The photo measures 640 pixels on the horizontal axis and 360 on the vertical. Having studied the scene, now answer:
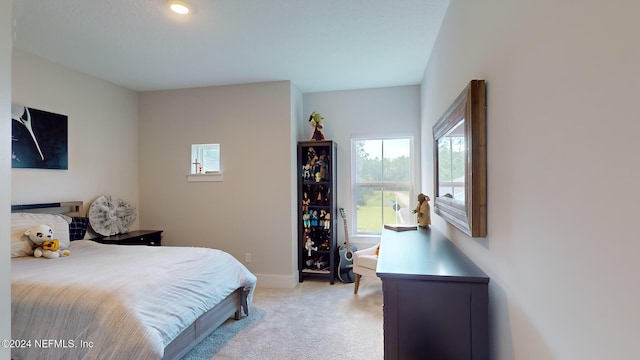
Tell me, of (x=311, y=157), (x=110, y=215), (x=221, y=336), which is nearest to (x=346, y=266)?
(x=311, y=157)

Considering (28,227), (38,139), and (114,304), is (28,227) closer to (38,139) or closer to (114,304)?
(38,139)

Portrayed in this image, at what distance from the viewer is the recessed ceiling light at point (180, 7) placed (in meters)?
1.99

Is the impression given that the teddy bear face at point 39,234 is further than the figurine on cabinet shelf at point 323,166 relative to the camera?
No

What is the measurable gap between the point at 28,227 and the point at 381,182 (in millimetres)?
3649

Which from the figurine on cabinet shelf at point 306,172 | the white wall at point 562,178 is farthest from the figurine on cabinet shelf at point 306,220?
the white wall at point 562,178

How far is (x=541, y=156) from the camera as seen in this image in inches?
34.4

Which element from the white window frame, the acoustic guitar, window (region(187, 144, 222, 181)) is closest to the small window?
window (region(187, 144, 222, 181))

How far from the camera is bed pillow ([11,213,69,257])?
2.38 metres

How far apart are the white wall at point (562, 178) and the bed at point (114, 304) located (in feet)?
5.87

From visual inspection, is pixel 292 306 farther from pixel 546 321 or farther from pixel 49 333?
pixel 546 321

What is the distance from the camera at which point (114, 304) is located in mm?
1623

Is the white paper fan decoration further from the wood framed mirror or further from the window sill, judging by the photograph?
the wood framed mirror

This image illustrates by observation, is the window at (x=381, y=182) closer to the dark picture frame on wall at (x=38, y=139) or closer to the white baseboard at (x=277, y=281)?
the white baseboard at (x=277, y=281)

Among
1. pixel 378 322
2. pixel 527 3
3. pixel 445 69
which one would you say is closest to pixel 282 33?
pixel 445 69
